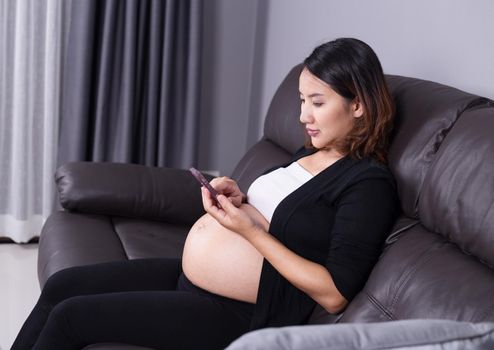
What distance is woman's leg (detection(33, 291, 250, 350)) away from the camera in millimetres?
1676

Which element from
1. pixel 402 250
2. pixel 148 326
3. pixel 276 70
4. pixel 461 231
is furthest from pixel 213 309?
pixel 276 70

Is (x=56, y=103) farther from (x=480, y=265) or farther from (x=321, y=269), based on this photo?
(x=480, y=265)

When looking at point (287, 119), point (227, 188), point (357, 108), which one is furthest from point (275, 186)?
point (287, 119)

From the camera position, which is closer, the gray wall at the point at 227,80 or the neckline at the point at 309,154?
the neckline at the point at 309,154

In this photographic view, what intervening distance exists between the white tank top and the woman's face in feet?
0.38

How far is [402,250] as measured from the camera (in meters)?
1.67

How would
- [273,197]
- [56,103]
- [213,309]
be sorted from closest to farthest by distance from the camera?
1. [213,309]
2. [273,197]
3. [56,103]

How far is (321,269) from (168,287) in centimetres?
51

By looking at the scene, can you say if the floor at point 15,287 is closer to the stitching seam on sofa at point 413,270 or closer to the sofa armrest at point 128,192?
the sofa armrest at point 128,192

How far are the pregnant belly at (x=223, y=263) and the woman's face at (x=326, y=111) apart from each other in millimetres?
268

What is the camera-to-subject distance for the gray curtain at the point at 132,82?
132 inches

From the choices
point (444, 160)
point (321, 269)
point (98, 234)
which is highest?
point (444, 160)

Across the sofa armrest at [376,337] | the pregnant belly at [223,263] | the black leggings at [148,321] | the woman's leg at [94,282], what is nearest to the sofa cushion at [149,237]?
the woman's leg at [94,282]

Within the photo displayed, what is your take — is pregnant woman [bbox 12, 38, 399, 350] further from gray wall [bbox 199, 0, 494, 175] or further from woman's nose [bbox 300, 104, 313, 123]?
gray wall [bbox 199, 0, 494, 175]
